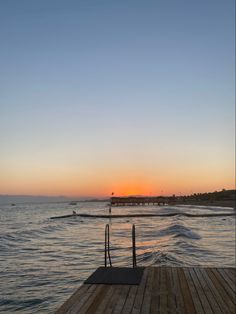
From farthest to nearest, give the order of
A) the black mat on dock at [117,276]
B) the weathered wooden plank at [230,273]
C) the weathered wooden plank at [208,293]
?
the weathered wooden plank at [230,273], the black mat on dock at [117,276], the weathered wooden plank at [208,293]

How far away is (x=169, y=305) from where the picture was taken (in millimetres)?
8984

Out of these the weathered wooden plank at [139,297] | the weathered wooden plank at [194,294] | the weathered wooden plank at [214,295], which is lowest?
the weathered wooden plank at [214,295]

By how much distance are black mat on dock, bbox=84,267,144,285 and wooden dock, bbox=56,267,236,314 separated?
0.17 metres

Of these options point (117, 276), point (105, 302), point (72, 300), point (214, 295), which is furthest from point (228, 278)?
point (72, 300)

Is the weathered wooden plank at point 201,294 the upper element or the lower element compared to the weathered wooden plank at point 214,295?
upper

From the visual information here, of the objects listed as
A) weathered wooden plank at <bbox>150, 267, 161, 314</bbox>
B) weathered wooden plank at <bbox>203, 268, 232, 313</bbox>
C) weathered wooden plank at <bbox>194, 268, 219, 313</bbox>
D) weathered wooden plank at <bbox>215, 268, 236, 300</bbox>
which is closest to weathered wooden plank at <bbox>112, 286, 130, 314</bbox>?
weathered wooden plank at <bbox>150, 267, 161, 314</bbox>

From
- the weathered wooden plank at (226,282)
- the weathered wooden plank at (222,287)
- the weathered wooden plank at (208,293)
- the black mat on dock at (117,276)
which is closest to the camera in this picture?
the weathered wooden plank at (208,293)

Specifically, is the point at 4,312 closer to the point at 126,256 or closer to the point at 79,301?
the point at 79,301

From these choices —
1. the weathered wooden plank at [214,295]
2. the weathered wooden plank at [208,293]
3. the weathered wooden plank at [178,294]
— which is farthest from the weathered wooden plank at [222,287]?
the weathered wooden plank at [178,294]

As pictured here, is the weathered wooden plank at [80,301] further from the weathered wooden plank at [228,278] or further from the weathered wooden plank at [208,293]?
the weathered wooden plank at [228,278]

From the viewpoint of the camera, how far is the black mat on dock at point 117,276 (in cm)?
A: 1090

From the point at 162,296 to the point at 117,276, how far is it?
2.12 meters

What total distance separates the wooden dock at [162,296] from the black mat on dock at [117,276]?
0.17 meters

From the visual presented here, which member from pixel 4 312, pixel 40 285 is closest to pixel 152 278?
pixel 4 312
